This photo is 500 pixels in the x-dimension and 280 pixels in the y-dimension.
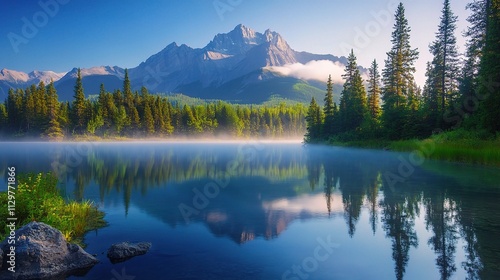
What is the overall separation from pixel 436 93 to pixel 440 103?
70.9 inches

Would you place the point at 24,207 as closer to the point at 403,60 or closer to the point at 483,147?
the point at 483,147

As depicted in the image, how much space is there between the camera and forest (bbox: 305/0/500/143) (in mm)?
37438

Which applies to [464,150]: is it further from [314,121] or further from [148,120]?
[148,120]

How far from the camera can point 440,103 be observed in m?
55.9

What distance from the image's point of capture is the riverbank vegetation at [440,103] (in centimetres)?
3644

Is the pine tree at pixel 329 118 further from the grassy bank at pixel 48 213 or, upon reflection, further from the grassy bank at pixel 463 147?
the grassy bank at pixel 48 213

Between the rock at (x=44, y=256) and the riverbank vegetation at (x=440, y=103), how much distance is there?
3267cm

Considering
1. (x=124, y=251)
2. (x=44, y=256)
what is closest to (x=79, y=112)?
(x=124, y=251)

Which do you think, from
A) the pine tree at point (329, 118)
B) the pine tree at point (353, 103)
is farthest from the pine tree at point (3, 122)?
the pine tree at point (353, 103)

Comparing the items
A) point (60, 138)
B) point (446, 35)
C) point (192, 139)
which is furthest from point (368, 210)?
point (192, 139)

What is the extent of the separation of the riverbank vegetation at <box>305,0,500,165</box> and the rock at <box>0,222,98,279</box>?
3267 cm

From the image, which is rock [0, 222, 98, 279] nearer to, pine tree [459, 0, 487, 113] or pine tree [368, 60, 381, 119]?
pine tree [459, 0, 487, 113]

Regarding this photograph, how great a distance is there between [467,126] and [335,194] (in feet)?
96.8

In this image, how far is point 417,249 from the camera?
10711mm
